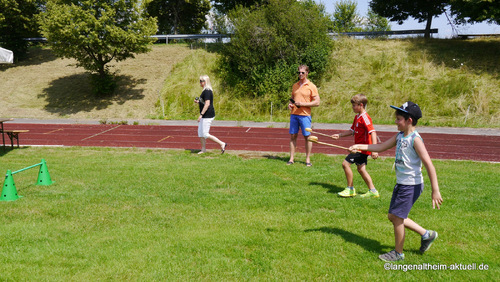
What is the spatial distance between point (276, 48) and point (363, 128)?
53.9 ft

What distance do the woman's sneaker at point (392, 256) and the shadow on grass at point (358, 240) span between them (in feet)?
0.58

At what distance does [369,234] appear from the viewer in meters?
4.64

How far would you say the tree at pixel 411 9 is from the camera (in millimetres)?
26172

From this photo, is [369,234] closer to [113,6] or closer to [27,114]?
[113,6]

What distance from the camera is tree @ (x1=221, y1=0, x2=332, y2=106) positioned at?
70.0 feet

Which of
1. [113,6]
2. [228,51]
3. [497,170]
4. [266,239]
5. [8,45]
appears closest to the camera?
[266,239]

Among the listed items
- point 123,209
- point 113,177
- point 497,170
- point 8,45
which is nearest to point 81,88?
point 8,45

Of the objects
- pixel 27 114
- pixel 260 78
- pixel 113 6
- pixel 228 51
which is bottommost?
pixel 27 114

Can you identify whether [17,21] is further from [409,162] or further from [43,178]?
[409,162]

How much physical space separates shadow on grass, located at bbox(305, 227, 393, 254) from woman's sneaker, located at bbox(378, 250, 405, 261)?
0.18 metres

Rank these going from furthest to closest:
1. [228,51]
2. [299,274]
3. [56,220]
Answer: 1. [228,51]
2. [56,220]
3. [299,274]

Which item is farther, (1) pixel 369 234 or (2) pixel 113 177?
(2) pixel 113 177

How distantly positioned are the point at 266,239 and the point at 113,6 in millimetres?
19598

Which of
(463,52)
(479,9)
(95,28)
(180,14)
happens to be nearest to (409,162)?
(95,28)
